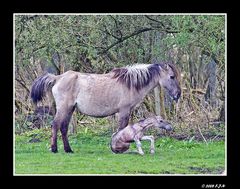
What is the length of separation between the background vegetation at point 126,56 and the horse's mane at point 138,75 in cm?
54

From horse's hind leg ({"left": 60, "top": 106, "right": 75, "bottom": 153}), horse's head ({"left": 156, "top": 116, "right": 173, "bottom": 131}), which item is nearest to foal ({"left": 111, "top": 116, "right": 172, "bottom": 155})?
horse's head ({"left": 156, "top": 116, "right": 173, "bottom": 131})

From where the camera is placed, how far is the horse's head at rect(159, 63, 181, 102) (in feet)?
40.6

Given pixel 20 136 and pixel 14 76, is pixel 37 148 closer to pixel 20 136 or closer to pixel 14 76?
pixel 20 136

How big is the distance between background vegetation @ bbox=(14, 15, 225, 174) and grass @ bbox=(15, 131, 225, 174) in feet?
0.73

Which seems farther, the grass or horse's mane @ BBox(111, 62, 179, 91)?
horse's mane @ BBox(111, 62, 179, 91)

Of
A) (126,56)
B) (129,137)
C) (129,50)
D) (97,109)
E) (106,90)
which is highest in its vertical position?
(129,50)

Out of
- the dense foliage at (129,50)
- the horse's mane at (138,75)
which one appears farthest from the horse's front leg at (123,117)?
the dense foliage at (129,50)

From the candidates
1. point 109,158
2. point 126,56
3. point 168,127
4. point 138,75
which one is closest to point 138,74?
point 138,75

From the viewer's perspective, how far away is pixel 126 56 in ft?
42.5

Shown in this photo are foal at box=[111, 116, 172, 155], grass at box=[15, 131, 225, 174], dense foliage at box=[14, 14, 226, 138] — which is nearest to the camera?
grass at box=[15, 131, 225, 174]

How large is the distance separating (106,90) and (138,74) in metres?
0.62

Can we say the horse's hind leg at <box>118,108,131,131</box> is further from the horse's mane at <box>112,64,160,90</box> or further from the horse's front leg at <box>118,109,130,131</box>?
the horse's mane at <box>112,64,160,90</box>

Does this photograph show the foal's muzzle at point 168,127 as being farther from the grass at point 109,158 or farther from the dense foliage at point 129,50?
the dense foliage at point 129,50

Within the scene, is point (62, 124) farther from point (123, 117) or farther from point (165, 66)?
point (165, 66)
